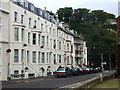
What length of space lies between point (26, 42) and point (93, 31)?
2890 inches

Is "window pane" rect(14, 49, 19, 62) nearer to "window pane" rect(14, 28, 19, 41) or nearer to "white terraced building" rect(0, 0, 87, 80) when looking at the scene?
"white terraced building" rect(0, 0, 87, 80)

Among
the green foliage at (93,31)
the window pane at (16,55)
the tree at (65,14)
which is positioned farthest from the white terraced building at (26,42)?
the tree at (65,14)

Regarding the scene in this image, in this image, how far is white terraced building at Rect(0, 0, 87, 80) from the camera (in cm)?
4078

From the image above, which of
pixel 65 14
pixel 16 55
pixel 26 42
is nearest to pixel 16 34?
pixel 16 55

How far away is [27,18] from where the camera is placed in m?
50.0

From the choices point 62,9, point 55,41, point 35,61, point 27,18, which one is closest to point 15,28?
point 27,18

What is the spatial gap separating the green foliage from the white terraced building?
1648 inches

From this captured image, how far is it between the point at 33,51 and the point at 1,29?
552 inches

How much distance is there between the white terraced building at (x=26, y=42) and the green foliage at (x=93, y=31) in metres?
41.8

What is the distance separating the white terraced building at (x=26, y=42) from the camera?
1606 inches

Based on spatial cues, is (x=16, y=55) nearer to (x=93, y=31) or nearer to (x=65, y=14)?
(x=93, y=31)

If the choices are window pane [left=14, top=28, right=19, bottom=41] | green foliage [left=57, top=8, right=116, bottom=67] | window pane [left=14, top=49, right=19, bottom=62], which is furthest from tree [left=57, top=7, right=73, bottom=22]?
window pane [left=14, top=49, right=19, bottom=62]

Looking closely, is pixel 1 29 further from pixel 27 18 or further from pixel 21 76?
pixel 27 18

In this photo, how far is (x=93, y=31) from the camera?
119812 millimetres
